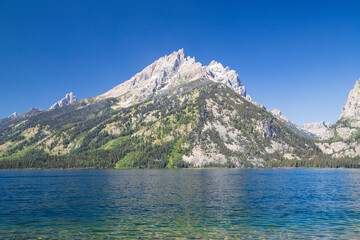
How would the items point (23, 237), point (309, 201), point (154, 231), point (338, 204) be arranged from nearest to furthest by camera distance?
point (23, 237) → point (154, 231) → point (338, 204) → point (309, 201)

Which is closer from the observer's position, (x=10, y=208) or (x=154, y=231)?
(x=154, y=231)

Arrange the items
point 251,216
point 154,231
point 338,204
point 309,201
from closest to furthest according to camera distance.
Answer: point 154,231, point 251,216, point 338,204, point 309,201

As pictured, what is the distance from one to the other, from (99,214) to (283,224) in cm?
3536

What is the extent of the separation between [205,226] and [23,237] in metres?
27.3

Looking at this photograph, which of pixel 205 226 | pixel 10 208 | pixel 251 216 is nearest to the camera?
pixel 205 226

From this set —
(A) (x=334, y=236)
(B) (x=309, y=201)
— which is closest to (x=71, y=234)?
(A) (x=334, y=236)

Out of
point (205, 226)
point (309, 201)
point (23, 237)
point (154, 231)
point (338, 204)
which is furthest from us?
point (309, 201)

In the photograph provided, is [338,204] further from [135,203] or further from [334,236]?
[135,203]

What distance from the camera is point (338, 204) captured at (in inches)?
2653

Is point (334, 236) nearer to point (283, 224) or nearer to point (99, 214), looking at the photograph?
point (283, 224)

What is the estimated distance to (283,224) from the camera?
46219 millimetres

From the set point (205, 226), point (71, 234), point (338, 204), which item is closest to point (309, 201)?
point (338, 204)

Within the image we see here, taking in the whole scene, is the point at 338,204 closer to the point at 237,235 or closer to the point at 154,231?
the point at 237,235

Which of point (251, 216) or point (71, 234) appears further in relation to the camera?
point (251, 216)
